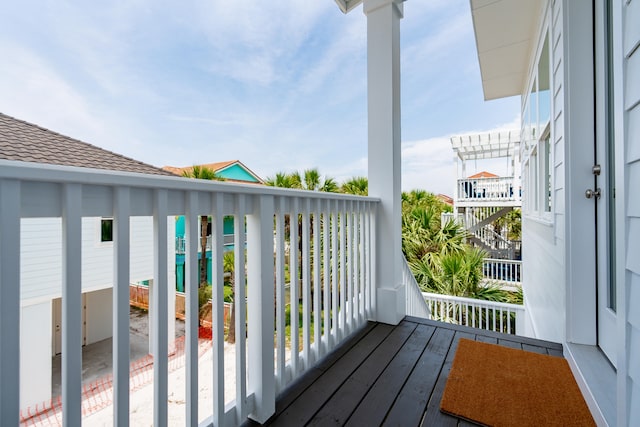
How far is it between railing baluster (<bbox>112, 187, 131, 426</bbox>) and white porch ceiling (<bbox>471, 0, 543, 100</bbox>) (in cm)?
340

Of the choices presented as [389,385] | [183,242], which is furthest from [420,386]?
[183,242]

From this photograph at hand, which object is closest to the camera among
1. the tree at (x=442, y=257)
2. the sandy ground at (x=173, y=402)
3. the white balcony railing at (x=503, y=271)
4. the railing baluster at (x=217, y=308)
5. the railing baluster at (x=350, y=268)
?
the railing baluster at (x=217, y=308)

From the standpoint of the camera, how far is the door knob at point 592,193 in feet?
5.12

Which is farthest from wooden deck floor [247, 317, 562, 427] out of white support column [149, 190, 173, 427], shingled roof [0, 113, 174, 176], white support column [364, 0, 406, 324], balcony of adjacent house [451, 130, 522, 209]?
balcony of adjacent house [451, 130, 522, 209]

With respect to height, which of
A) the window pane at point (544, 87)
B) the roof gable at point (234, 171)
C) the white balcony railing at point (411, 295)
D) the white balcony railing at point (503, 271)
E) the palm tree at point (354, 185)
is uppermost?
the roof gable at point (234, 171)

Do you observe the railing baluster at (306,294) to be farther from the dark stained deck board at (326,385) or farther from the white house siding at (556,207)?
the white house siding at (556,207)

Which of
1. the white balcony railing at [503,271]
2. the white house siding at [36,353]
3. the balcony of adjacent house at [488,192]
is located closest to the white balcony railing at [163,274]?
the white house siding at [36,353]

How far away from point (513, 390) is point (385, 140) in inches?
67.1

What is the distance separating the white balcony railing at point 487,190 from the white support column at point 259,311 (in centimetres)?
927

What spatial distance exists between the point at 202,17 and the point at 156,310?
13161 millimetres

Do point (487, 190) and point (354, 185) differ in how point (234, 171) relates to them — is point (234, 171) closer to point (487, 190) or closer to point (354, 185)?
point (354, 185)

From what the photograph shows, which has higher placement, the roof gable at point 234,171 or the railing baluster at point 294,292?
the roof gable at point 234,171

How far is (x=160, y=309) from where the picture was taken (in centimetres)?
89

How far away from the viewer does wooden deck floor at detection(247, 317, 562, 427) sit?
1280 millimetres
